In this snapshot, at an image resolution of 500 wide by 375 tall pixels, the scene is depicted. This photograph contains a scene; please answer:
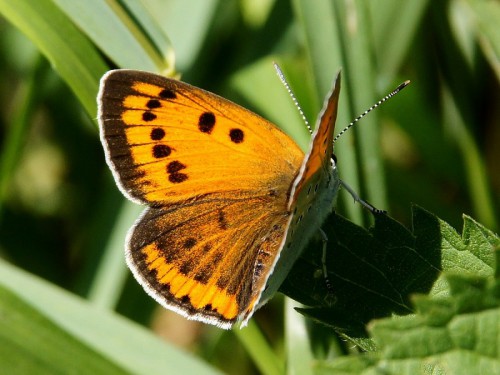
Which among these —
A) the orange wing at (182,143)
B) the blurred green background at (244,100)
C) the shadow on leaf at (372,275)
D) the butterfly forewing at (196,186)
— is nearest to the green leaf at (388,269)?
the shadow on leaf at (372,275)

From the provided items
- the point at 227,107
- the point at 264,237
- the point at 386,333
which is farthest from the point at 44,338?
the point at 386,333

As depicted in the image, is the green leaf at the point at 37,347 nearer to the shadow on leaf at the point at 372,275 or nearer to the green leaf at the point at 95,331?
the green leaf at the point at 95,331

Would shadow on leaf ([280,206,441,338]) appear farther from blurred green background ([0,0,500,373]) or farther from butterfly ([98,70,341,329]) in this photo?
blurred green background ([0,0,500,373])

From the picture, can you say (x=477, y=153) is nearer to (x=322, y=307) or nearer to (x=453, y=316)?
(x=322, y=307)

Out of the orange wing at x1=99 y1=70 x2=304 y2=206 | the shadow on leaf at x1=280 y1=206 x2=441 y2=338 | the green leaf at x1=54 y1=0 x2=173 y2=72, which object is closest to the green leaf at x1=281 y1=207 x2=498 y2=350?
the shadow on leaf at x1=280 y1=206 x2=441 y2=338

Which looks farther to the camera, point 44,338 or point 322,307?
point 44,338

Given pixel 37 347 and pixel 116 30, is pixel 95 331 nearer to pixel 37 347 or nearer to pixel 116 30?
A: pixel 37 347
